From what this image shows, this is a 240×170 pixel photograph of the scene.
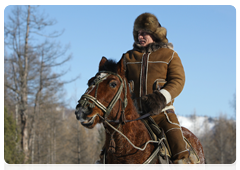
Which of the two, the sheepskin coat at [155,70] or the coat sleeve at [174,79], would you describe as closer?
the coat sleeve at [174,79]

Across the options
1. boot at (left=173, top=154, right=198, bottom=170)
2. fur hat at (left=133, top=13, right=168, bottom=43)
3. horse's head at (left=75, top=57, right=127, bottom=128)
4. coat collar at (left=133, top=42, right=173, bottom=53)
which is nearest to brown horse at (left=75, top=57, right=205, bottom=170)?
horse's head at (left=75, top=57, right=127, bottom=128)

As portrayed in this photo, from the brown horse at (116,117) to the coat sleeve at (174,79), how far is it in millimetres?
566

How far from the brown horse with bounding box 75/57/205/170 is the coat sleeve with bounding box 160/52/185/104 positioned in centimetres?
57

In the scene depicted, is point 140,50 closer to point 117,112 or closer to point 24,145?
point 117,112

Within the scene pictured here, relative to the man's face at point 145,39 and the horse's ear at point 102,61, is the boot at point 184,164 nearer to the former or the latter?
the horse's ear at point 102,61

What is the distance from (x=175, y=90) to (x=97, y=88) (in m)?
1.32

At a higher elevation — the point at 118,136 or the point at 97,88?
the point at 97,88

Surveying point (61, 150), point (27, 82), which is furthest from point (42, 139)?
point (27, 82)

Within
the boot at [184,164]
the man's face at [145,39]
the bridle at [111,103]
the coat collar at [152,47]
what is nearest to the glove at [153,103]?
the bridle at [111,103]

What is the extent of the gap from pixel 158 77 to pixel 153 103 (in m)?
0.65

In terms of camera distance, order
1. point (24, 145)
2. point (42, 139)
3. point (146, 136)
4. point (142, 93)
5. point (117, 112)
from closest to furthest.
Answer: point (117, 112) < point (146, 136) < point (142, 93) < point (24, 145) < point (42, 139)

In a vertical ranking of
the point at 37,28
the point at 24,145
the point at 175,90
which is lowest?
the point at 24,145

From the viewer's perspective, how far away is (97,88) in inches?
155

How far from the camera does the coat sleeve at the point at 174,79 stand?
452 cm
